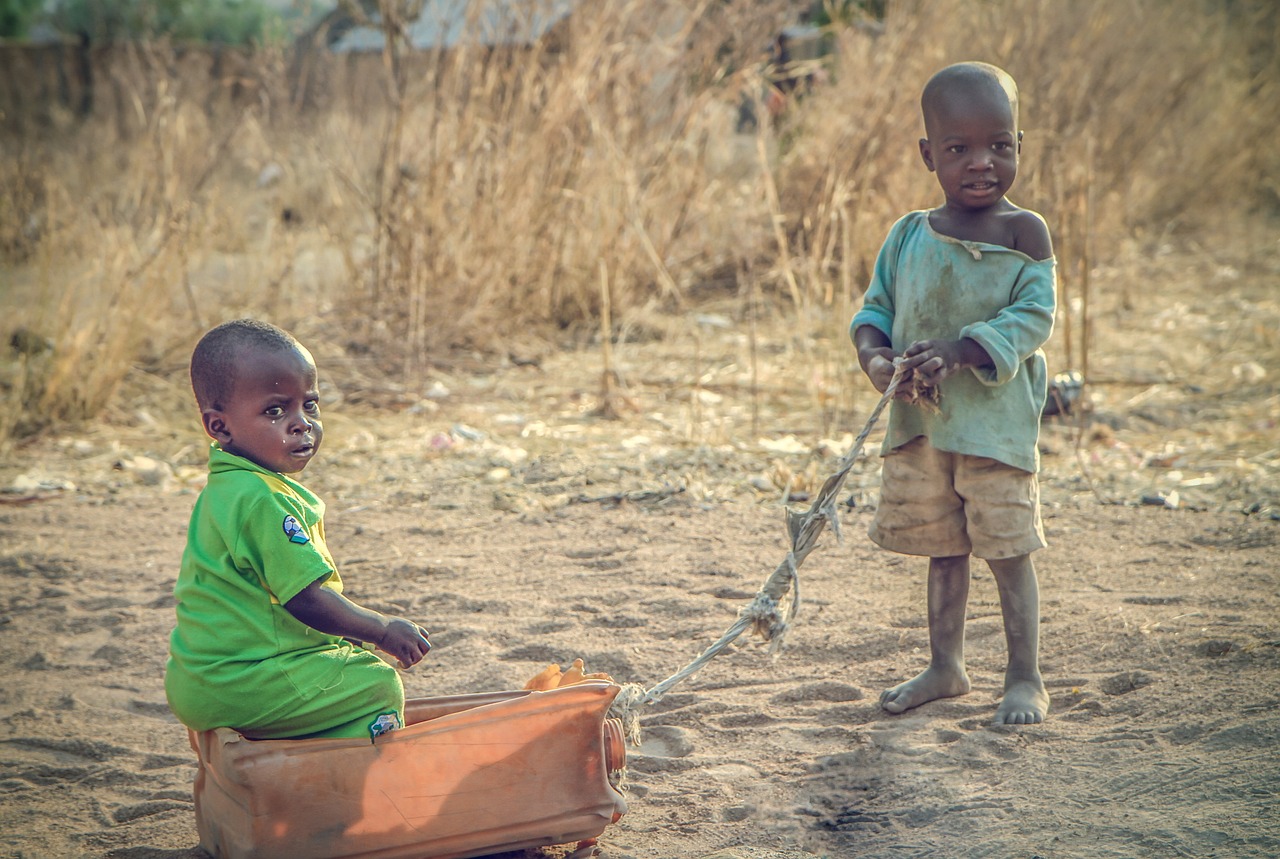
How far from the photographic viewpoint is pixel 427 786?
207 centimetres

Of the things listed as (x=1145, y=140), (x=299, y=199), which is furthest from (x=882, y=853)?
(x=299, y=199)

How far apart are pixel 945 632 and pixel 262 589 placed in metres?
1.56

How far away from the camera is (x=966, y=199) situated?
257cm

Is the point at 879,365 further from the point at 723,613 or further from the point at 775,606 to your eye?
the point at 723,613

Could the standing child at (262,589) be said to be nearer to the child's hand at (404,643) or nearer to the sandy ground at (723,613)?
the child's hand at (404,643)

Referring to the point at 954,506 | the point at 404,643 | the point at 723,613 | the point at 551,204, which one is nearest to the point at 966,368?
the point at 954,506

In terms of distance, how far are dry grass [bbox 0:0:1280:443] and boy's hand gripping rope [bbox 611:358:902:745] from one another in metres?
2.84

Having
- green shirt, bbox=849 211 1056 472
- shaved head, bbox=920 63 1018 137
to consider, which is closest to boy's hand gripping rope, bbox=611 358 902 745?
green shirt, bbox=849 211 1056 472

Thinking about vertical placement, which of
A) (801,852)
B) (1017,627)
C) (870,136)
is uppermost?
(870,136)

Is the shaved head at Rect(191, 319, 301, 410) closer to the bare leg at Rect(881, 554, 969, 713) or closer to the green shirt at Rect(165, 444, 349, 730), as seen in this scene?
the green shirt at Rect(165, 444, 349, 730)

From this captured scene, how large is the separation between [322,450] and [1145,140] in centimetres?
700

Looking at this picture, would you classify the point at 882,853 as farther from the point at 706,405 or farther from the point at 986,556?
the point at 706,405

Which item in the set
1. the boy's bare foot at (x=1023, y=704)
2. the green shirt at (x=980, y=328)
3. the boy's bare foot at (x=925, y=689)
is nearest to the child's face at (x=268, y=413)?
the green shirt at (x=980, y=328)

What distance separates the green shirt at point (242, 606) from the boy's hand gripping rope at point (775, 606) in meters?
0.54
